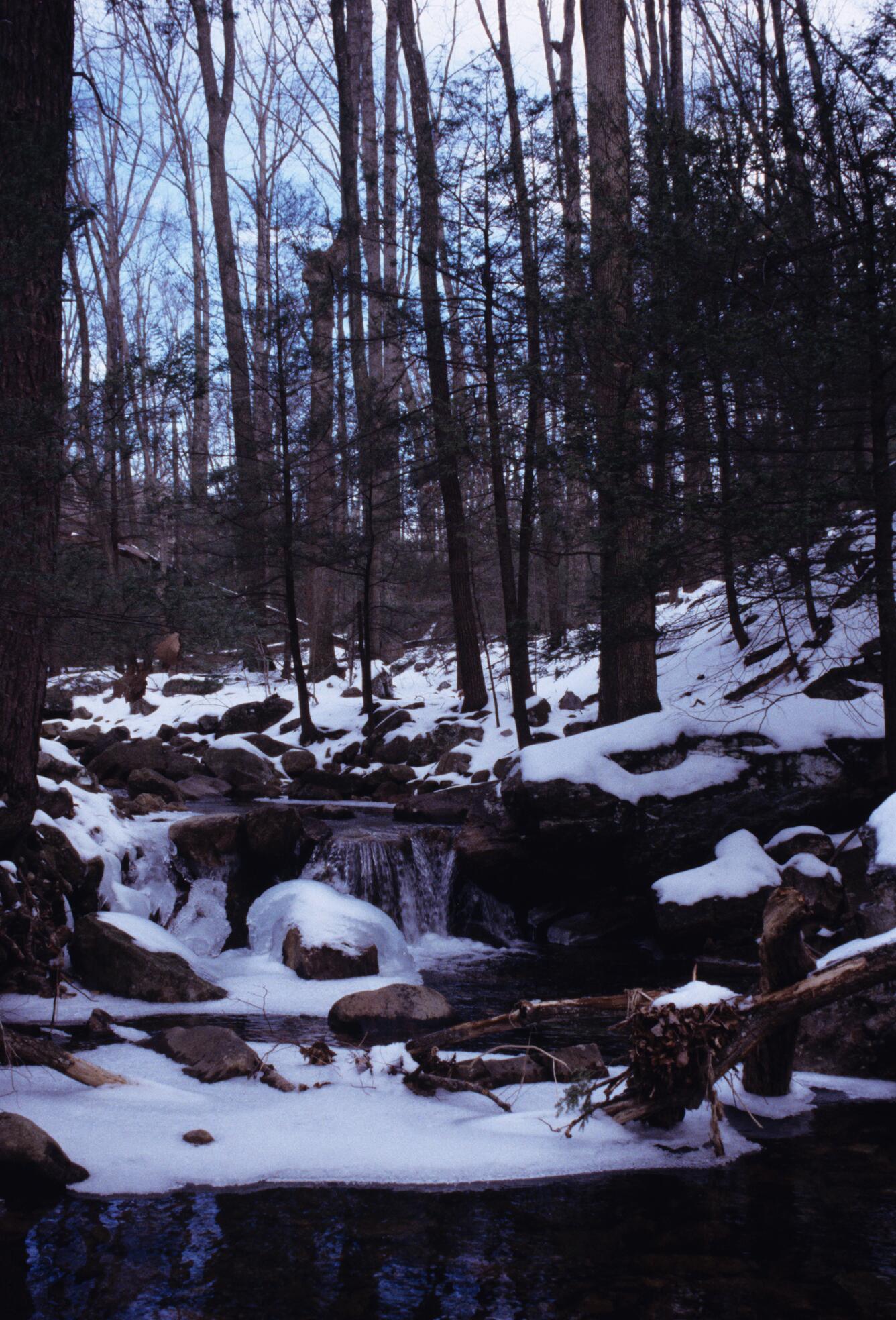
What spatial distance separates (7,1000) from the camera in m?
6.23

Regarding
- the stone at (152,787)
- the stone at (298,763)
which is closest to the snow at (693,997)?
the stone at (152,787)

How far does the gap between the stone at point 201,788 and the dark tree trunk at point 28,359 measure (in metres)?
7.48

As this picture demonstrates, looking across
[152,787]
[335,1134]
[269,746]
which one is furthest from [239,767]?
[335,1134]

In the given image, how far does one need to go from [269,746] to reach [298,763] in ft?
3.72

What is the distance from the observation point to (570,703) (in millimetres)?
15914

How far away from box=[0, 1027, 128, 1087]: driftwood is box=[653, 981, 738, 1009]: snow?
2783mm

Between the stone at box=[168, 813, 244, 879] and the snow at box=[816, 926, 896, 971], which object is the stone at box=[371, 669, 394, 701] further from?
the snow at box=[816, 926, 896, 971]

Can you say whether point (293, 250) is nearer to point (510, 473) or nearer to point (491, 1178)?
point (510, 473)

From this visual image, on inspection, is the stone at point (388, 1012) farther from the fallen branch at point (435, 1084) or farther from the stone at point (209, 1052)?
the fallen branch at point (435, 1084)

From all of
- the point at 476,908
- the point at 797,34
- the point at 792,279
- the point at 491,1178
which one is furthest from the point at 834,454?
the point at 491,1178

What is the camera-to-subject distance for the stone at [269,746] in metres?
16.5

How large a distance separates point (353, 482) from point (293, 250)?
170 inches

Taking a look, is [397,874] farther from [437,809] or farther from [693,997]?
[693,997]

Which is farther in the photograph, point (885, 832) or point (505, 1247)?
point (885, 832)
